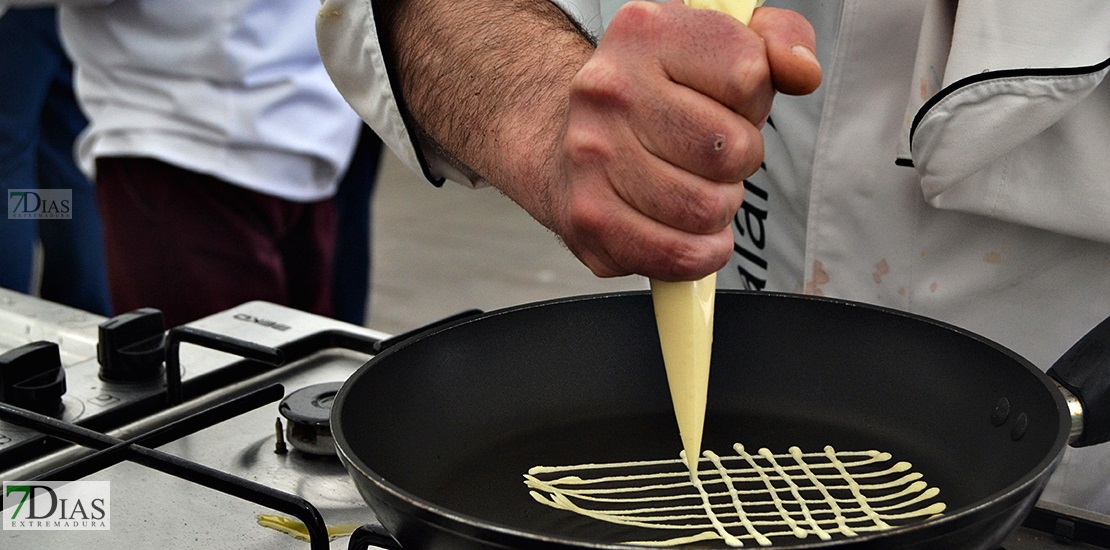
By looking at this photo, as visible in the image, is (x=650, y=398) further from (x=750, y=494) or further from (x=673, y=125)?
(x=673, y=125)

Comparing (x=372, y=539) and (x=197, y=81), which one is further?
(x=197, y=81)

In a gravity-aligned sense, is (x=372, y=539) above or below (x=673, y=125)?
below

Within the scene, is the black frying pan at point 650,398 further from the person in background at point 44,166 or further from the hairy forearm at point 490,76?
the person in background at point 44,166

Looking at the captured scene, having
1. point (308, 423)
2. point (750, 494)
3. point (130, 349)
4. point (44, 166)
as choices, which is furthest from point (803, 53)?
point (44, 166)

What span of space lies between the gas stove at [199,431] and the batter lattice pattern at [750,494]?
0.09 metres

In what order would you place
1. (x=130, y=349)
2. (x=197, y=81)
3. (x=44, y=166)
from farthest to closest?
(x=44, y=166), (x=197, y=81), (x=130, y=349)

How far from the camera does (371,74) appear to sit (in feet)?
2.67

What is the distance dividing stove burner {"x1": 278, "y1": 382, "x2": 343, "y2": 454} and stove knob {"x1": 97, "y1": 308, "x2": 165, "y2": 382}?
15cm

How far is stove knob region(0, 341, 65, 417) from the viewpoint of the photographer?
2.64 feet

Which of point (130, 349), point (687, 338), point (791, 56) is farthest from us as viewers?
point (130, 349)

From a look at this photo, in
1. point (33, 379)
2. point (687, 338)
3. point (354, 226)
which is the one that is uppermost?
point (687, 338)

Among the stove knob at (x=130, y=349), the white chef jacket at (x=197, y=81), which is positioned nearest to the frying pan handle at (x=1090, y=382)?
the stove knob at (x=130, y=349)

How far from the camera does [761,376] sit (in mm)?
778

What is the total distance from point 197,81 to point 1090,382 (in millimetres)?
1204
